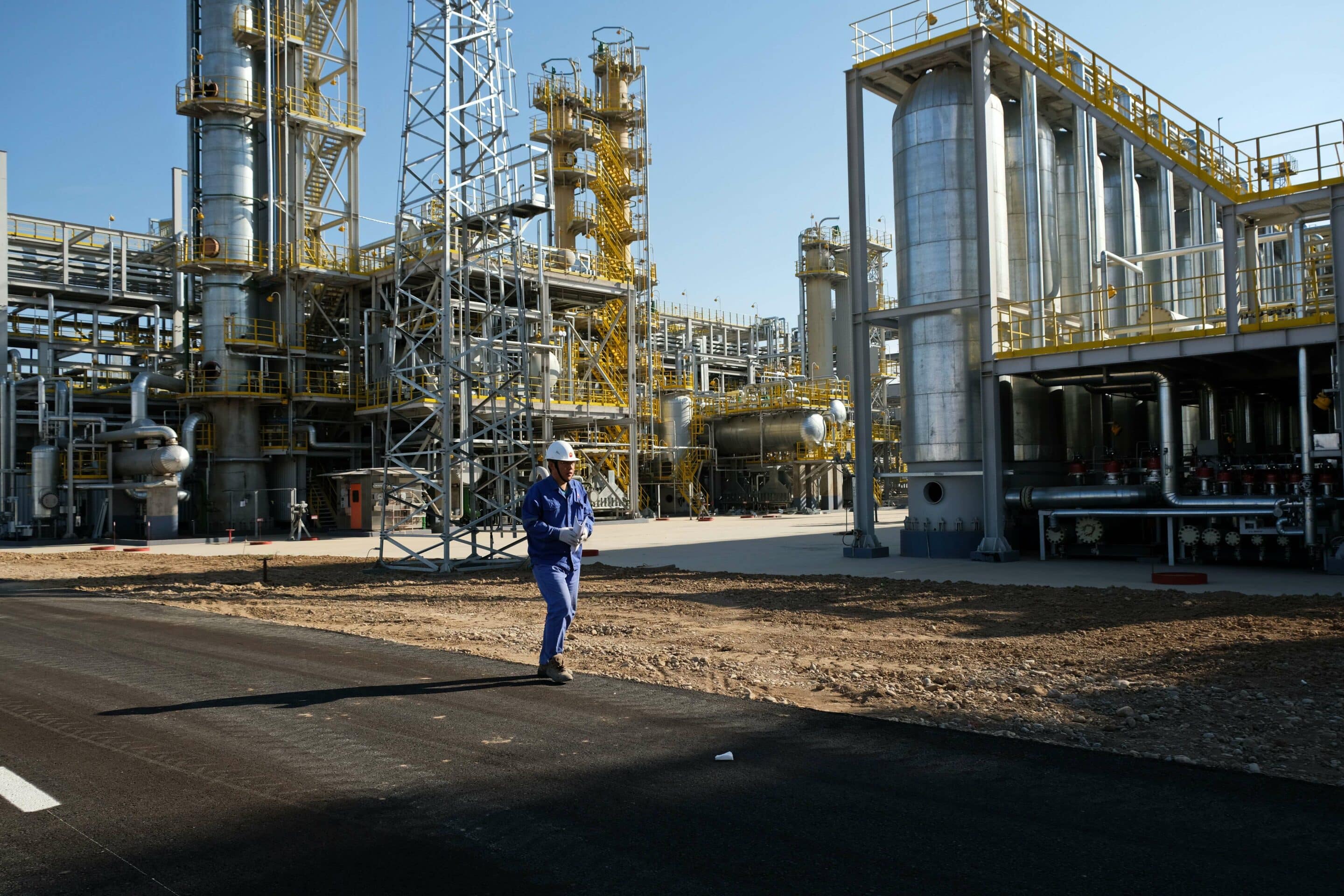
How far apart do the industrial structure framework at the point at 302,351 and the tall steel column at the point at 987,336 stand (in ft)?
22.7

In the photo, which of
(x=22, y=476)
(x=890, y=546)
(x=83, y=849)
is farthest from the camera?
(x=22, y=476)

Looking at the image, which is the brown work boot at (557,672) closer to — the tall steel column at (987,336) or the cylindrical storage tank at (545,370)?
the tall steel column at (987,336)

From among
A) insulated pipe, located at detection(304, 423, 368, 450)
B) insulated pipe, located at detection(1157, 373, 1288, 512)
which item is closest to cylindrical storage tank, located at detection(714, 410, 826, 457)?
insulated pipe, located at detection(304, 423, 368, 450)

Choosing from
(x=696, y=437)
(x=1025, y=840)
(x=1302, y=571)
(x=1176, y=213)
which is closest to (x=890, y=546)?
(x=1302, y=571)

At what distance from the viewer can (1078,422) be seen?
2220cm

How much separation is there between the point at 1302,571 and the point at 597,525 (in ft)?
77.7

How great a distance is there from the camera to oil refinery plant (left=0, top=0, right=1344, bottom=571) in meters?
18.4

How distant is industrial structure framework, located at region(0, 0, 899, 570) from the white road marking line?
833 inches

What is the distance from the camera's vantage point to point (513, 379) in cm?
1936

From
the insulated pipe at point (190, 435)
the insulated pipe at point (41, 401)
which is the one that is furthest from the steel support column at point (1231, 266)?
the insulated pipe at point (41, 401)

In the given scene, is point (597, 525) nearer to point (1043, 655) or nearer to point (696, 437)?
point (696, 437)

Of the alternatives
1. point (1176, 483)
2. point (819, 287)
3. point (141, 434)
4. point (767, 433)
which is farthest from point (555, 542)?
point (819, 287)

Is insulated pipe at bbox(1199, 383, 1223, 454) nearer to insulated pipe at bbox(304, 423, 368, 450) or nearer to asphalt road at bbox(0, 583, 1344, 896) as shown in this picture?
asphalt road at bbox(0, 583, 1344, 896)

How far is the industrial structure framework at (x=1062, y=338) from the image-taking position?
17.2 metres
